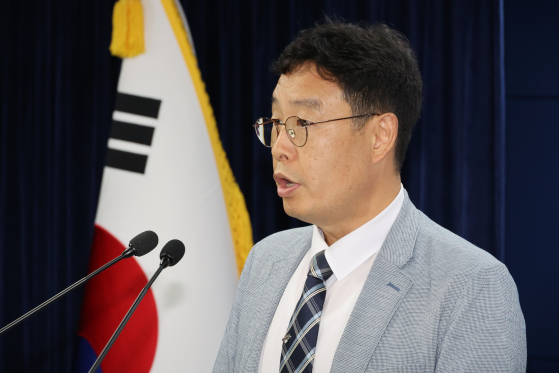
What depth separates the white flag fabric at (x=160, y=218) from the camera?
6.35 feet

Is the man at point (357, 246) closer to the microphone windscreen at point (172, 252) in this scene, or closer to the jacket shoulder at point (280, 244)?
the jacket shoulder at point (280, 244)

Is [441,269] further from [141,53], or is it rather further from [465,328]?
[141,53]

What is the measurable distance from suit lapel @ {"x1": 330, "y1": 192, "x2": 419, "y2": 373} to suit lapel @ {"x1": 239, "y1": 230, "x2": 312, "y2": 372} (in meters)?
0.23

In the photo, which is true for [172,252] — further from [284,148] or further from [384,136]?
[384,136]

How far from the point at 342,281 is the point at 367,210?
6.7 inches

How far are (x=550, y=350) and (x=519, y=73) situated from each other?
4.48 ft

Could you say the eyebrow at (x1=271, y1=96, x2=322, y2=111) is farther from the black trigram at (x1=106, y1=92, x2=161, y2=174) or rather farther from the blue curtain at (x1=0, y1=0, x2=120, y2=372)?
the blue curtain at (x1=0, y1=0, x2=120, y2=372)

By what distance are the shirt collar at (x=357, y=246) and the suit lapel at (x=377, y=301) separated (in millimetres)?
37

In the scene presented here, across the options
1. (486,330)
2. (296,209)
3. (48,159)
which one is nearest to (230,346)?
(296,209)

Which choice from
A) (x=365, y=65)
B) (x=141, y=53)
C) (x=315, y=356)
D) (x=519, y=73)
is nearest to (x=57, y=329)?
(x=141, y=53)

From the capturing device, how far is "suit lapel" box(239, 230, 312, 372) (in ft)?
3.68

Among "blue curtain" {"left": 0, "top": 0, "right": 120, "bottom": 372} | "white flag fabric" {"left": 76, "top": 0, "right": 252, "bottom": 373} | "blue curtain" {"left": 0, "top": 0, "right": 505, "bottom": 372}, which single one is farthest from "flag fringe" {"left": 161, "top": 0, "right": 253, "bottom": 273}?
"blue curtain" {"left": 0, "top": 0, "right": 120, "bottom": 372}

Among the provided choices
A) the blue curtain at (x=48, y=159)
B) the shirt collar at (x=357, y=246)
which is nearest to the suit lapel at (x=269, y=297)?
the shirt collar at (x=357, y=246)

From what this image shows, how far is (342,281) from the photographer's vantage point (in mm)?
1103
